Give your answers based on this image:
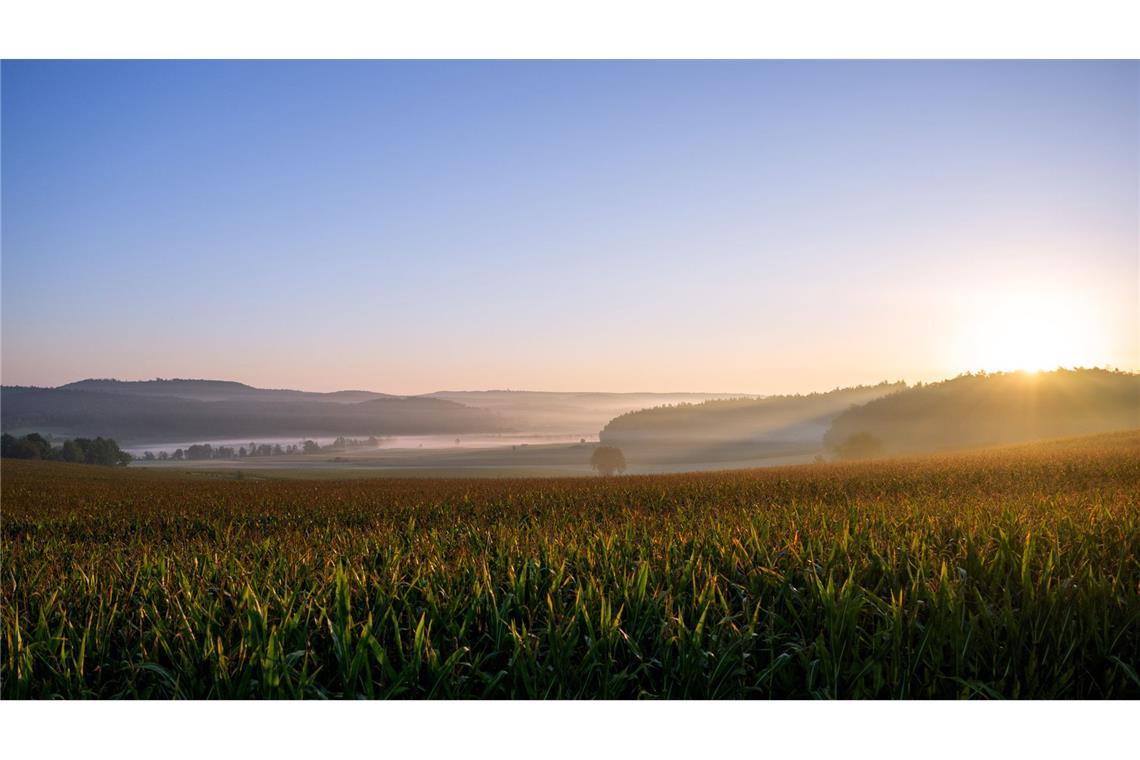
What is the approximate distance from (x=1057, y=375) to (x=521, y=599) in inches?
3480

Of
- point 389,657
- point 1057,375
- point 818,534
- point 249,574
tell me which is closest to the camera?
point 389,657

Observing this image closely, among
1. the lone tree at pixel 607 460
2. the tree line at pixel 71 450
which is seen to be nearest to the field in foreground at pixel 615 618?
the tree line at pixel 71 450

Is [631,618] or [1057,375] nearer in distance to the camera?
[631,618]

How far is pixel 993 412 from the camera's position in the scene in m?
73.6

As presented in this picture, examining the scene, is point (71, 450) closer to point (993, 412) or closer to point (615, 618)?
point (615, 618)

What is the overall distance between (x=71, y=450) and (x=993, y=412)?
86.7 meters

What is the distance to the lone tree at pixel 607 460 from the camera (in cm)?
7181

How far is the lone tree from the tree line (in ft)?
138

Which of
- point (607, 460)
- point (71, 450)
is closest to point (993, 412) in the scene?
point (607, 460)

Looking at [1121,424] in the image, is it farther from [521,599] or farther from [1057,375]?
[521,599]

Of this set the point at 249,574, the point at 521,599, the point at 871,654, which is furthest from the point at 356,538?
the point at 871,654

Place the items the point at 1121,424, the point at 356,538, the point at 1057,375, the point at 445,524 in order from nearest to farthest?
the point at 356,538 → the point at 445,524 → the point at 1121,424 → the point at 1057,375

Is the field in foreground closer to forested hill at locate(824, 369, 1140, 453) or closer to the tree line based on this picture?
the tree line

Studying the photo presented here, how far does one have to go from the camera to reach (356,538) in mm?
7031
